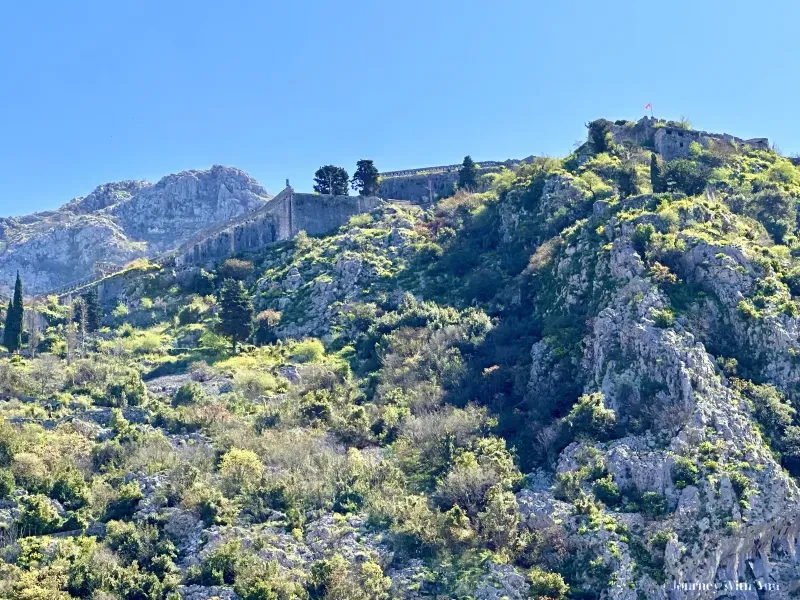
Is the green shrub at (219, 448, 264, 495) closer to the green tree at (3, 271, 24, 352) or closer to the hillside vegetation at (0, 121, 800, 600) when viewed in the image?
the hillside vegetation at (0, 121, 800, 600)

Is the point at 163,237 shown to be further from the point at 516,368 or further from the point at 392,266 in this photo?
the point at 516,368

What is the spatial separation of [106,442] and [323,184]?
4718 cm

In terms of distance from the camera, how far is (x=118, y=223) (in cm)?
13875

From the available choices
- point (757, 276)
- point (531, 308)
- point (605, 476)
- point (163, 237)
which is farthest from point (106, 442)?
point (163, 237)

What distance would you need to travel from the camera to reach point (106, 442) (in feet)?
156

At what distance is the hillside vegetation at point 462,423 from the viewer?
3944 centimetres

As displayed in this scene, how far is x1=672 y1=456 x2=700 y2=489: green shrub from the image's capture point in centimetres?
4169

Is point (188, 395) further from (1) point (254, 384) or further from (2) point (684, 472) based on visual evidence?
(2) point (684, 472)

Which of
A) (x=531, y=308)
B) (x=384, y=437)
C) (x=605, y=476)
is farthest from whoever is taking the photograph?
(x=531, y=308)

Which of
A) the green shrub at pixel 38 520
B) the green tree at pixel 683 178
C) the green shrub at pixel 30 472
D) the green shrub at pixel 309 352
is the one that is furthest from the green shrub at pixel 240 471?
the green tree at pixel 683 178

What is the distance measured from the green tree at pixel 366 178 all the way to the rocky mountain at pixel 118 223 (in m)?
39.9

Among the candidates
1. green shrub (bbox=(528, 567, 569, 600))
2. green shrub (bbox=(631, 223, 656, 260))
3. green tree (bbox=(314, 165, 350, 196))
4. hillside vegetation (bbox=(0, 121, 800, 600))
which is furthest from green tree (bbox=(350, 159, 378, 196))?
green shrub (bbox=(528, 567, 569, 600))

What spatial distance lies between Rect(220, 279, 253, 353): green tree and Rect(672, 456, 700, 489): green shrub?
108ft

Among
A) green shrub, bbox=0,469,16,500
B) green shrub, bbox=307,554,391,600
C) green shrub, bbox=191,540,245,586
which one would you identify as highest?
green shrub, bbox=0,469,16,500
